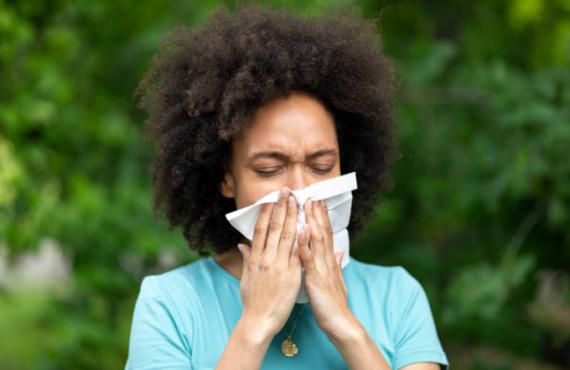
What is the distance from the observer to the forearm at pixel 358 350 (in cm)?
243

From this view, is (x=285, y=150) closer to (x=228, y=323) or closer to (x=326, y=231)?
(x=326, y=231)

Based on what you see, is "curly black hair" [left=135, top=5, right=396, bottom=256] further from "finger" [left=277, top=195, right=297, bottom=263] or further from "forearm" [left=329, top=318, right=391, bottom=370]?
"forearm" [left=329, top=318, right=391, bottom=370]

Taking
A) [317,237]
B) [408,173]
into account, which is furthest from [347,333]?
[408,173]

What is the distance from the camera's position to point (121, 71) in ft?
17.3

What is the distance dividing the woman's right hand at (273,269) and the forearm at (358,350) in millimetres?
161

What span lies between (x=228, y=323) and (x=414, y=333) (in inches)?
21.0

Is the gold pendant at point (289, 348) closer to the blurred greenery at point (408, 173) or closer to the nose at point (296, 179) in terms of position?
the nose at point (296, 179)

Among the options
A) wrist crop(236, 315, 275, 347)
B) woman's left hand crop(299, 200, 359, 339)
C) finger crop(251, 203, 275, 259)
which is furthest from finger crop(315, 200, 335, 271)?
wrist crop(236, 315, 275, 347)

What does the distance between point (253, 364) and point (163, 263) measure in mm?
2609

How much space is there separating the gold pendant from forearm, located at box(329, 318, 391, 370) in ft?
0.64

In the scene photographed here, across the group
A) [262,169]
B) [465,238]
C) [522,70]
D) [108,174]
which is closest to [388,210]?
[465,238]

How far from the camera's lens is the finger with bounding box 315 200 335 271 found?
8.29 ft

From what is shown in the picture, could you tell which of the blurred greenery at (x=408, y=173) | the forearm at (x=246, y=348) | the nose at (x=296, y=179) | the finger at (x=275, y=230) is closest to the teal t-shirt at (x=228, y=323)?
the forearm at (x=246, y=348)

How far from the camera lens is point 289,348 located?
2633 millimetres
